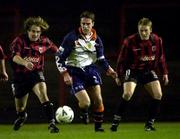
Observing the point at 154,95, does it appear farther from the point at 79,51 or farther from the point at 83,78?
the point at 79,51

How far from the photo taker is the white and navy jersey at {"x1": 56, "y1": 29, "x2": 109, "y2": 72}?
10.6 meters

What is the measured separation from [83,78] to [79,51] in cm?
43

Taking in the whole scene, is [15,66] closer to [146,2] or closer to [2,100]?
[2,100]

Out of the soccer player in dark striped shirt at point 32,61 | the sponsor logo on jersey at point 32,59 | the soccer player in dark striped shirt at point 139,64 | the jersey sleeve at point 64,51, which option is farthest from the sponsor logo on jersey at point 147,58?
the sponsor logo on jersey at point 32,59

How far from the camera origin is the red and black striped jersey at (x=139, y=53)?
11039 mm

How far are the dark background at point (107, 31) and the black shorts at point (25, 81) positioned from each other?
3373 mm

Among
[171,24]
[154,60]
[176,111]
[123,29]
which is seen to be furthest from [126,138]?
[171,24]

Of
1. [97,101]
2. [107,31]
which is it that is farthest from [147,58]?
[107,31]

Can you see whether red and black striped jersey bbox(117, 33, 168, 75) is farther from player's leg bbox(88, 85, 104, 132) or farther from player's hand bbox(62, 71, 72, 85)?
player's hand bbox(62, 71, 72, 85)

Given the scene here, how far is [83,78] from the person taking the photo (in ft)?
35.1

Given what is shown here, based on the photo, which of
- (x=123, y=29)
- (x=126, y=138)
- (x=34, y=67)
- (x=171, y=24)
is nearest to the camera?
(x=126, y=138)

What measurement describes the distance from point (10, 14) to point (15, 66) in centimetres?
481

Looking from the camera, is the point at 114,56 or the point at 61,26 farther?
the point at 61,26

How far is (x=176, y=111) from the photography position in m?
14.9
